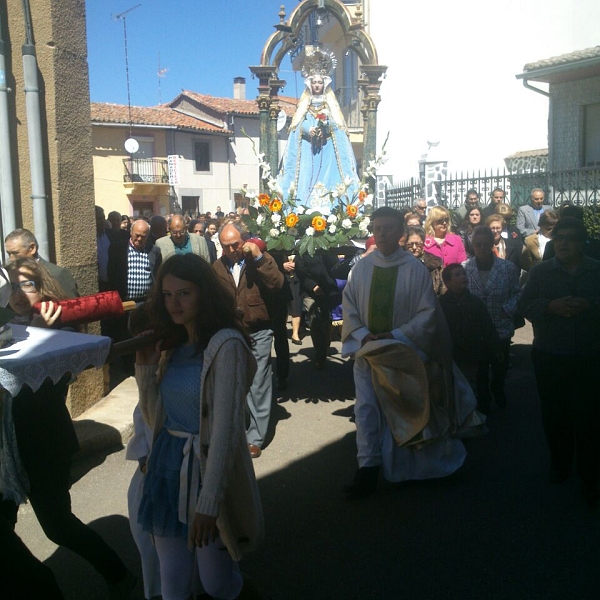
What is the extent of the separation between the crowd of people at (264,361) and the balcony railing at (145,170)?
96.3ft

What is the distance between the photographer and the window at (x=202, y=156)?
1585 inches

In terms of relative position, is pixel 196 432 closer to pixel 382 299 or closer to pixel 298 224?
pixel 382 299

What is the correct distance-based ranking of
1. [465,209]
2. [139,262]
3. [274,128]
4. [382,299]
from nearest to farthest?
[382,299] < [139,262] < [274,128] < [465,209]

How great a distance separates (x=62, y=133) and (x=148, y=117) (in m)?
33.6

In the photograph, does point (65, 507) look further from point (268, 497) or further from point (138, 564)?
point (268, 497)

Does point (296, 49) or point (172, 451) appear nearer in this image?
point (172, 451)

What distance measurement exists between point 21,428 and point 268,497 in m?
2.15

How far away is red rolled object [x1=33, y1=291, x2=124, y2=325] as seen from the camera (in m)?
2.92

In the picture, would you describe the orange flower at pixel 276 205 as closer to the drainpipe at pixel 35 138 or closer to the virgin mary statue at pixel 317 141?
the drainpipe at pixel 35 138

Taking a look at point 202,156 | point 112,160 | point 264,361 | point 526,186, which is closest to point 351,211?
point 264,361

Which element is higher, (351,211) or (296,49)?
(296,49)

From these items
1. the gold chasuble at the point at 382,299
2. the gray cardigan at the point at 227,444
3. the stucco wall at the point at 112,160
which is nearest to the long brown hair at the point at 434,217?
→ the gold chasuble at the point at 382,299

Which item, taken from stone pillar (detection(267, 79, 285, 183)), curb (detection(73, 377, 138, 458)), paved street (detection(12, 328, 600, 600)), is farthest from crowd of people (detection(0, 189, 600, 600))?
stone pillar (detection(267, 79, 285, 183))

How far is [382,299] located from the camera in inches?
193
